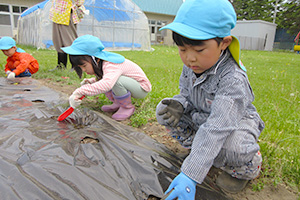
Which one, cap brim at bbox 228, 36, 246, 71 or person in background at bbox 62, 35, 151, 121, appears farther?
person in background at bbox 62, 35, 151, 121

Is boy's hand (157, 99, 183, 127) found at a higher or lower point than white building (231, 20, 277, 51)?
lower

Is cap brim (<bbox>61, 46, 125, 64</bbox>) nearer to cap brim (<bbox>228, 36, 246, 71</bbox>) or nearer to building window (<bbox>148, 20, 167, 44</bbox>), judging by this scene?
cap brim (<bbox>228, 36, 246, 71</bbox>)

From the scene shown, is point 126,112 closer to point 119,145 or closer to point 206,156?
point 119,145

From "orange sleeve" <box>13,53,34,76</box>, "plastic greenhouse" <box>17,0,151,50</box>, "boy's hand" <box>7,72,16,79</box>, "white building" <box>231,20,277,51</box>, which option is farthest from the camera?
"white building" <box>231,20,277,51</box>

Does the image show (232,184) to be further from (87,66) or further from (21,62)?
(21,62)

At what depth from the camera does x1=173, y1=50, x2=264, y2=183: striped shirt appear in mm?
934

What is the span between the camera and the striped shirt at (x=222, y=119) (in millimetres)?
934

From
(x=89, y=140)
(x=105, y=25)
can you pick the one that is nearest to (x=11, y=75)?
(x=89, y=140)

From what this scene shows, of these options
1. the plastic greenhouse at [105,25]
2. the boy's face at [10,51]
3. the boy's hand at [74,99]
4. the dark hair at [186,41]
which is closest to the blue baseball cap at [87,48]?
the boy's hand at [74,99]

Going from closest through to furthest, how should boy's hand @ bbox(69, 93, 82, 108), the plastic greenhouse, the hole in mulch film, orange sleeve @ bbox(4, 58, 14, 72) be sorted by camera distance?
the hole in mulch film
boy's hand @ bbox(69, 93, 82, 108)
orange sleeve @ bbox(4, 58, 14, 72)
the plastic greenhouse

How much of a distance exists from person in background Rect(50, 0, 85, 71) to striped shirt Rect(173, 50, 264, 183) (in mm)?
3040

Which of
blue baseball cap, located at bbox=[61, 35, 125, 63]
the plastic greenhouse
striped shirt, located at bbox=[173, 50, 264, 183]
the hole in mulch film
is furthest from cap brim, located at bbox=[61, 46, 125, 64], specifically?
the plastic greenhouse

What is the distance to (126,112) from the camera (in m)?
2.10

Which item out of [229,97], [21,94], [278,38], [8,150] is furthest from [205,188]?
[278,38]
